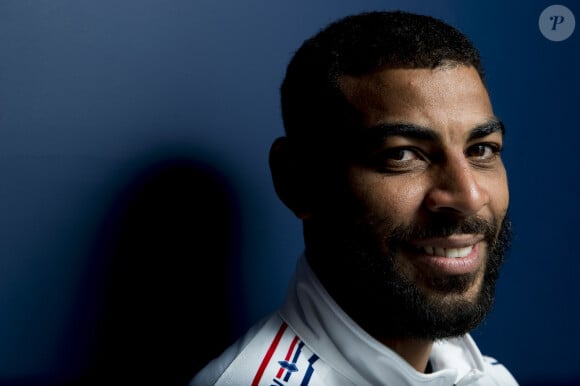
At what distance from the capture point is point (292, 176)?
1.13 meters

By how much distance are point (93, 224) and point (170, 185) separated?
149 millimetres

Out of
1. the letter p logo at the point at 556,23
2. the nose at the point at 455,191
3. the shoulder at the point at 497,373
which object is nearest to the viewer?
the nose at the point at 455,191

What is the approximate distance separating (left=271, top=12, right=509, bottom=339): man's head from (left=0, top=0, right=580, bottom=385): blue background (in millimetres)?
237

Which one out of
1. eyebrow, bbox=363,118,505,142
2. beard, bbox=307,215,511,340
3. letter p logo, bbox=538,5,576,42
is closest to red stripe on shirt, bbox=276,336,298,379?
beard, bbox=307,215,511,340

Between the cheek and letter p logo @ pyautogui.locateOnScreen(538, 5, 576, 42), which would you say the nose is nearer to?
the cheek

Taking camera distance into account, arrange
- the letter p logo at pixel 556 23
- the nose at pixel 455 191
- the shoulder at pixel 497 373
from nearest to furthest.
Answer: the nose at pixel 455 191 < the shoulder at pixel 497 373 < the letter p logo at pixel 556 23

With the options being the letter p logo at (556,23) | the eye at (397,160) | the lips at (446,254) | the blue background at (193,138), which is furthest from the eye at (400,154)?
the letter p logo at (556,23)

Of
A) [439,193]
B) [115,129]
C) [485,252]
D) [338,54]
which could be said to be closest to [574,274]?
[485,252]

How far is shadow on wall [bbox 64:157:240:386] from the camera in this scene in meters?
1.20

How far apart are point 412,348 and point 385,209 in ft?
0.88

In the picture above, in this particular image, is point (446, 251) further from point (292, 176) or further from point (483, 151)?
point (292, 176)

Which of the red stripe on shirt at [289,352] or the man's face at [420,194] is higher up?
the man's face at [420,194]

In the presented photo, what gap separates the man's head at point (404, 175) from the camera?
3.25ft

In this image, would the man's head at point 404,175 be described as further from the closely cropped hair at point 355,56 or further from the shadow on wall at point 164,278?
the shadow on wall at point 164,278
